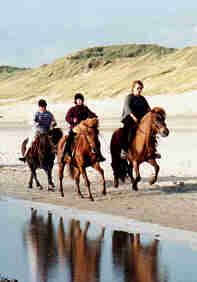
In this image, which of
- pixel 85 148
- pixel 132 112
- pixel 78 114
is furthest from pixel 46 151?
pixel 85 148

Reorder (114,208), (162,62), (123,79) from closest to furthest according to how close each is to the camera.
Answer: (114,208), (123,79), (162,62)

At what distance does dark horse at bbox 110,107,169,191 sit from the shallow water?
13.4 ft

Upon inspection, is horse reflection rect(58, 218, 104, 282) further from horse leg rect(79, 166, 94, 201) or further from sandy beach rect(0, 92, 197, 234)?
horse leg rect(79, 166, 94, 201)

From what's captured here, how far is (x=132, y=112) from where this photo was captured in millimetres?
14758

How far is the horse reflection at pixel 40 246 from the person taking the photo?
7.31 meters

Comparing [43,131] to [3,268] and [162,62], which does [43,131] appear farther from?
[162,62]

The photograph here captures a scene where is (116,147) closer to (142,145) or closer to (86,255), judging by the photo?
(142,145)

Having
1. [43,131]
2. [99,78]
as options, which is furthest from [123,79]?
[43,131]

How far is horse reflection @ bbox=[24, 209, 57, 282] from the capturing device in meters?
7.31

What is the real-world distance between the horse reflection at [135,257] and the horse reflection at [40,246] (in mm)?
811

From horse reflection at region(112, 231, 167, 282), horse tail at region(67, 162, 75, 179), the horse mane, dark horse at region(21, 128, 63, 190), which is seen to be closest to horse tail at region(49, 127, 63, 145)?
dark horse at region(21, 128, 63, 190)

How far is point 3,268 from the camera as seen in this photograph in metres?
7.50

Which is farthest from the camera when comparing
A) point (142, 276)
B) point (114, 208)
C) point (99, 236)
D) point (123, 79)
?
point (123, 79)

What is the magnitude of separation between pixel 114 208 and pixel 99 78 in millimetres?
167722
